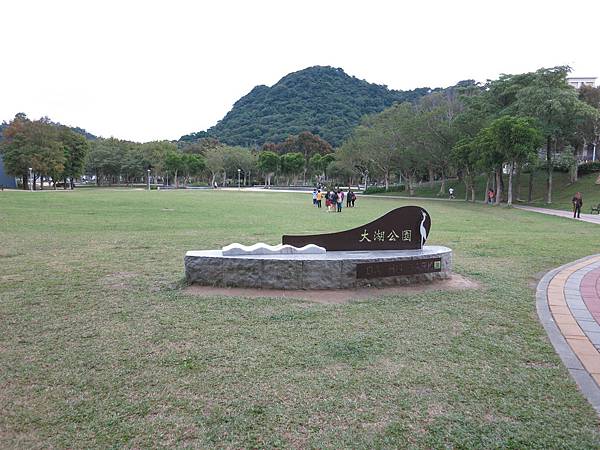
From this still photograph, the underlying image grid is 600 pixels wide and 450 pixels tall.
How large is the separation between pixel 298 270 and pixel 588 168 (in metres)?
45.2

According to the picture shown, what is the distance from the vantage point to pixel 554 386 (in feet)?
11.0

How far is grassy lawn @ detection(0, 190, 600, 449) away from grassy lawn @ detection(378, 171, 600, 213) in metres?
29.1

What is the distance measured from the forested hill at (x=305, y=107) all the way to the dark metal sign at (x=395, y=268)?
89.9 m

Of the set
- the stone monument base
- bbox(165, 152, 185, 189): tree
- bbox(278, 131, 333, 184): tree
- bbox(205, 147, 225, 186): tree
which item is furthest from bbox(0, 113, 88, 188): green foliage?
the stone monument base

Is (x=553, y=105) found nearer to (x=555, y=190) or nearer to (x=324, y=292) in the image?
(x=555, y=190)

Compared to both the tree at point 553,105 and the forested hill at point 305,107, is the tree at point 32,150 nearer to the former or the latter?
the tree at point 553,105

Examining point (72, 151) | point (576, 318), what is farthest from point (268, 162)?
point (576, 318)

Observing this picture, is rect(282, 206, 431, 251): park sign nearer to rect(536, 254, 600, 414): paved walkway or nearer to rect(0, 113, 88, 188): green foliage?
rect(536, 254, 600, 414): paved walkway

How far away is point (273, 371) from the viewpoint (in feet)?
11.7

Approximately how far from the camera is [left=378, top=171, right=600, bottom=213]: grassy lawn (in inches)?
1305

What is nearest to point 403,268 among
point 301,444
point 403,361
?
point 403,361

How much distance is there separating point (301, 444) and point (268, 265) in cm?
355

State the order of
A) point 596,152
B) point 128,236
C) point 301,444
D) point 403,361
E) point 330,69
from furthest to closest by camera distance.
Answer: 1. point 330,69
2. point 596,152
3. point 128,236
4. point 403,361
5. point 301,444

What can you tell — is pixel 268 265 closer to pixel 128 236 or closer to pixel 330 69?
pixel 128 236
